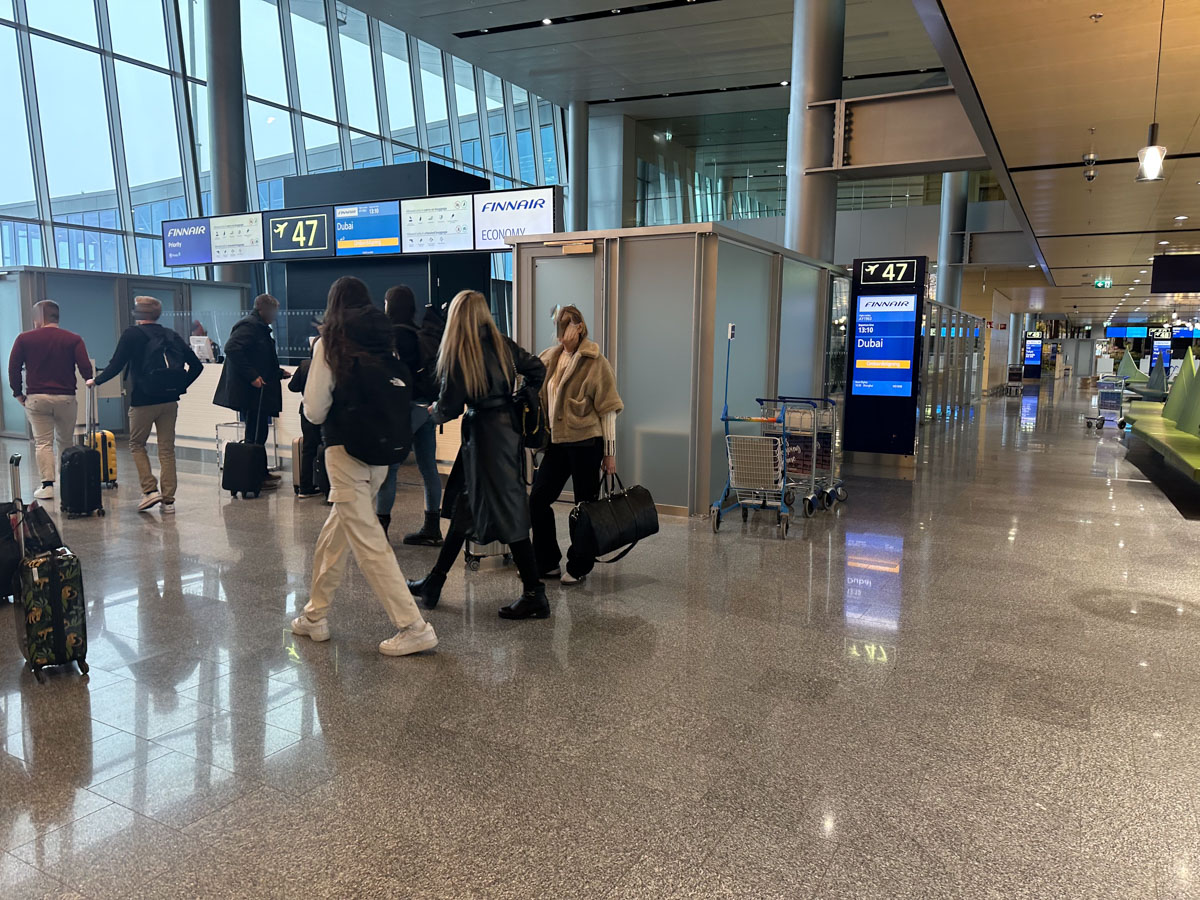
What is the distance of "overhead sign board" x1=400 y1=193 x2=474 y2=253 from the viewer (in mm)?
11195

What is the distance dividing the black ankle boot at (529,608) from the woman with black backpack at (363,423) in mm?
623

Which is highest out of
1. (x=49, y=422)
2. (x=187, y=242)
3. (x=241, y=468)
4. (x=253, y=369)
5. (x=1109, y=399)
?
(x=187, y=242)

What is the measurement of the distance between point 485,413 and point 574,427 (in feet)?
2.91

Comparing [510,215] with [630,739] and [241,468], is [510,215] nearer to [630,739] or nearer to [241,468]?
[241,468]

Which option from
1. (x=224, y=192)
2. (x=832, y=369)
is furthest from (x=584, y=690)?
(x=224, y=192)

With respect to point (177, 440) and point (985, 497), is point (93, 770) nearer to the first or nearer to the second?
point (985, 497)

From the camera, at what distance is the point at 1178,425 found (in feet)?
38.2

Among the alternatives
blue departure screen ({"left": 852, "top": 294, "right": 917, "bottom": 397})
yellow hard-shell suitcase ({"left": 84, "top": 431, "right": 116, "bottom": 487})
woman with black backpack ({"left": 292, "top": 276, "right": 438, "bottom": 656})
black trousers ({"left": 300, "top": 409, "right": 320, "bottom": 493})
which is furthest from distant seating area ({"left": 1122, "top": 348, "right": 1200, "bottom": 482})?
yellow hard-shell suitcase ({"left": 84, "top": 431, "right": 116, "bottom": 487})

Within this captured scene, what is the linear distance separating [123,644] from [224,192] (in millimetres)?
12604

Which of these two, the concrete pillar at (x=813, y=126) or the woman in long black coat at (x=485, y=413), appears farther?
the concrete pillar at (x=813, y=126)

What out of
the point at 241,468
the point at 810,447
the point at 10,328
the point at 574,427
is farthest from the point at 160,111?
the point at 574,427

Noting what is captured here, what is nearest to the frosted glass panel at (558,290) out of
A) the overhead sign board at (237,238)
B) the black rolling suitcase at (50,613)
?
the black rolling suitcase at (50,613)

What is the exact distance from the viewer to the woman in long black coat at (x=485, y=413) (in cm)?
422

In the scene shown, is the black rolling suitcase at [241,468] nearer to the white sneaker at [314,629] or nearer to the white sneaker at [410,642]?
the white sneaker at [314,629]
